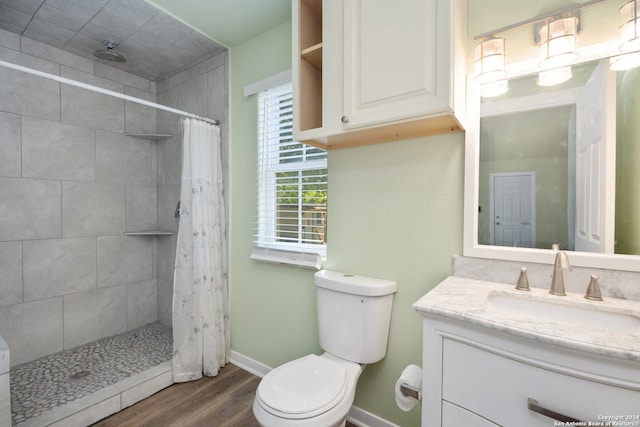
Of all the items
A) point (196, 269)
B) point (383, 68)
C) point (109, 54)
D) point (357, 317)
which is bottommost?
point (357, 317)

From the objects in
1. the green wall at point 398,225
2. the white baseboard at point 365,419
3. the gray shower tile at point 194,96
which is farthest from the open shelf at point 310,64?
the white baseboard at point 365,419

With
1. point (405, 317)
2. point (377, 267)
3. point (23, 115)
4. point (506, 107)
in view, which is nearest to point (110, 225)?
point (23, 115)

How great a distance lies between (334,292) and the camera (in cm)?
147

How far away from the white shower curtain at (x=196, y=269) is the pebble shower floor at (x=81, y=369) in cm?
34

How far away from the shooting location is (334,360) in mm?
1417

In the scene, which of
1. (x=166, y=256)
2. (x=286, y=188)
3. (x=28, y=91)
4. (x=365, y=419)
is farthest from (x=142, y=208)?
(x=365, y=419)

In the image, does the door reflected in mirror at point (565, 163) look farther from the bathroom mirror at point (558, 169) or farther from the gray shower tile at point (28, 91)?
the gray shower tile at point (28, 91)

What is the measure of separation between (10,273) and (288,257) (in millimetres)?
1945

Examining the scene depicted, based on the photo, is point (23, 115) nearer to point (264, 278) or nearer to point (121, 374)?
point (121, 374)

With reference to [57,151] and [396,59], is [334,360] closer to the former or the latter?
[396,59]

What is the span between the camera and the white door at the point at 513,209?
1149 mm

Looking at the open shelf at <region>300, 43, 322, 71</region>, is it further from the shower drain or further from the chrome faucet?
the shower drain

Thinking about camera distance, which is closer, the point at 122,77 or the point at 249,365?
the point at 249,365

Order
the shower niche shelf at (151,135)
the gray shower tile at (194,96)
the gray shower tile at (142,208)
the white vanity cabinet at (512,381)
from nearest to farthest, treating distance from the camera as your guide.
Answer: the white vanity cabinet at (512,381) → the gray shower tile at (194,96) → the shower niche shelf at (151,135) → the gray shower tile at (142,208)
